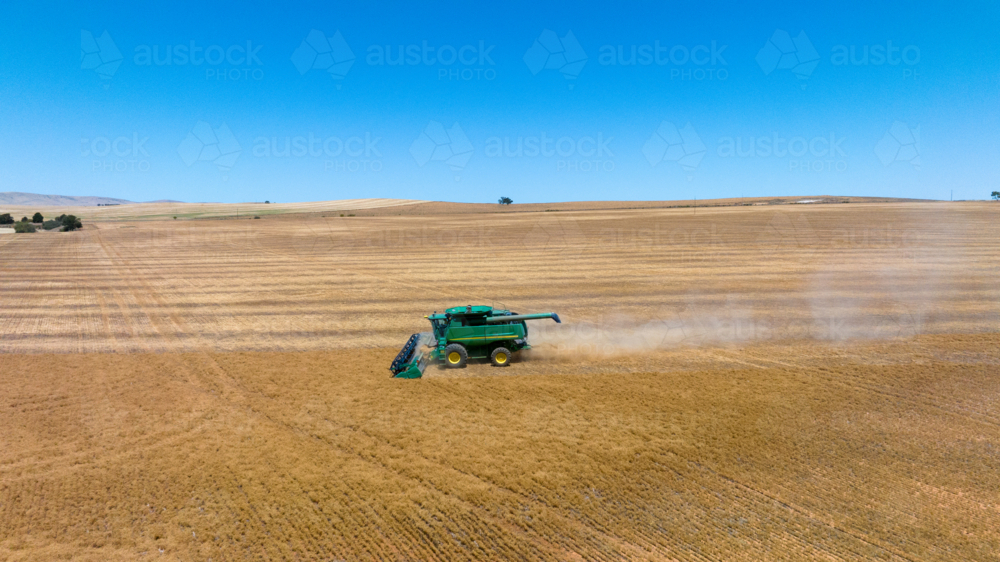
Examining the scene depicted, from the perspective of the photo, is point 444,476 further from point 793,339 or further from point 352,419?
point 793,339

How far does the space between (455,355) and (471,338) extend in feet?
2.26

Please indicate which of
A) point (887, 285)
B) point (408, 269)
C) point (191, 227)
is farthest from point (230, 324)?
point (191, 227)

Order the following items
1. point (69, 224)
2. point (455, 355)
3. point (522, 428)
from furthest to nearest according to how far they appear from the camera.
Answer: point (69, 224)
point (455, 355)
point (522, 428)

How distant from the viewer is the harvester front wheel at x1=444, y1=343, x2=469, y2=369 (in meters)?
15.3

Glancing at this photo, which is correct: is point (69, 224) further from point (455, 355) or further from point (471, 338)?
point (471, 338)

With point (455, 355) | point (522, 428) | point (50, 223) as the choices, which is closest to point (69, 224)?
point (50, 223)

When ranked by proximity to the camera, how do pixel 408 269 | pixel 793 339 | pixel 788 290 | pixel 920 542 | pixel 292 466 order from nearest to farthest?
pixel 920 542
pixel 292 466
pixel 793 339
pixel 788 290
pixel 408 269

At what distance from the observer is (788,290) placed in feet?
85.0

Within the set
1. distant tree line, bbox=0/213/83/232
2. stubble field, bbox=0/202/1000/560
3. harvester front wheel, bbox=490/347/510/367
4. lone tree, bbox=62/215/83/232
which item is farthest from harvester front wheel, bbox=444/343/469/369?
lone tree, bbox=62/215/83/232

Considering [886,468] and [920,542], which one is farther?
[886,468]

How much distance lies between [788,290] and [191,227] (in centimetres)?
7819

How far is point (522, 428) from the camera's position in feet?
37.7

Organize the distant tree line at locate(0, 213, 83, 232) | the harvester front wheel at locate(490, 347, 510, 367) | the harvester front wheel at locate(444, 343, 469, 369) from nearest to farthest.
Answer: the harvester front wheel at locate(444, 343, 469, 369) → the harvester front wheel at locate(490, 347, 510, 367) → the distant tree line at locate(0, 213, 83, 232)

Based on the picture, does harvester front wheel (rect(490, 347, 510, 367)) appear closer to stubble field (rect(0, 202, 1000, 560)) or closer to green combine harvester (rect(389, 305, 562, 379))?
green combine harvester (rect(389, 305, 562, 379))
